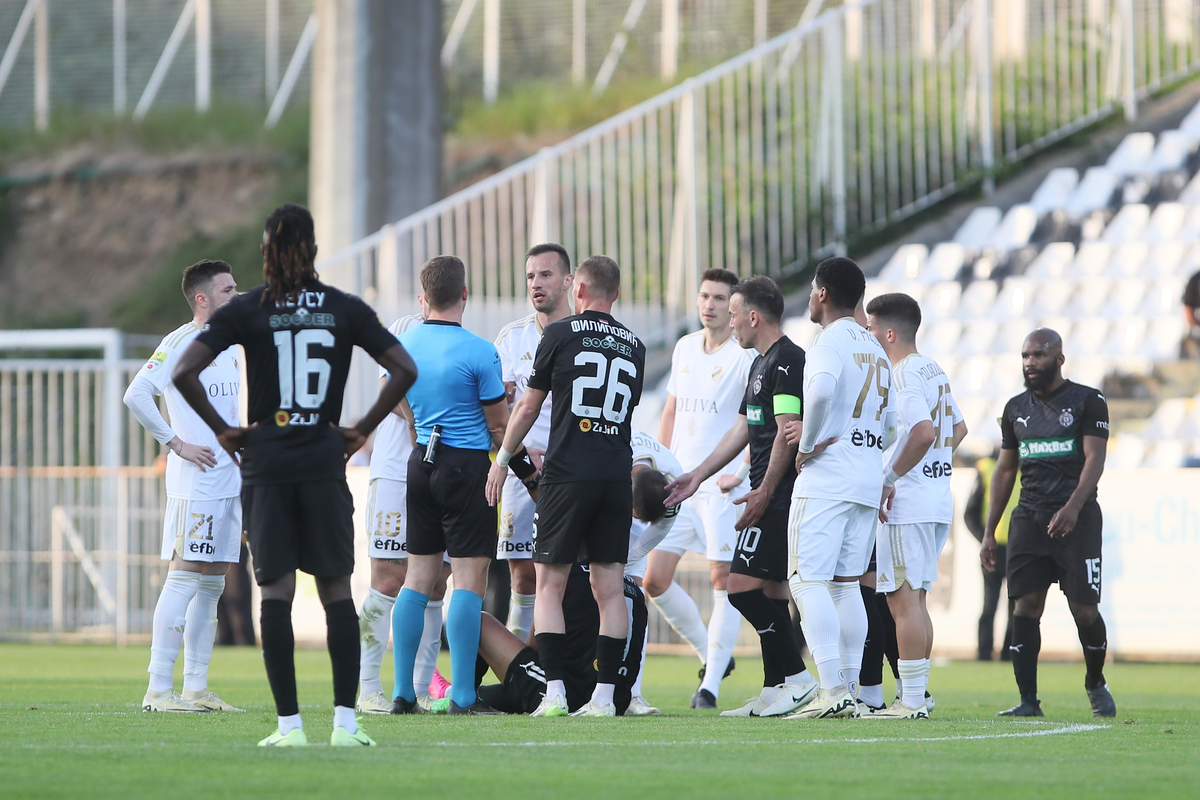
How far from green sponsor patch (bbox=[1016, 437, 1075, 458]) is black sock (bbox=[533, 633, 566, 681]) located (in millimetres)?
2945

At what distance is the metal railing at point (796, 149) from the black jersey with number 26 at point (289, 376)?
1077cm

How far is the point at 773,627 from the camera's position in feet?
28.0

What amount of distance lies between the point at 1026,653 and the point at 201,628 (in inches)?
177

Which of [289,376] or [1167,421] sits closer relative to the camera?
[289,376]

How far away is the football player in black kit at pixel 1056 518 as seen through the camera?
28.5ft

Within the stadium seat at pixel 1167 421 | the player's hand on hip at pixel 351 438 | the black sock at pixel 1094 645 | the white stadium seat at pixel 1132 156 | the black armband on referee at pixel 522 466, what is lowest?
the black sock at pixel 1094 645

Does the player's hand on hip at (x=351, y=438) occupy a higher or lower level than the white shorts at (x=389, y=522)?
higher

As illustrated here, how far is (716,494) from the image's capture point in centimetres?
988

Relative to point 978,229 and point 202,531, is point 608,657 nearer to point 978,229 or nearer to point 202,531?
point 202,531

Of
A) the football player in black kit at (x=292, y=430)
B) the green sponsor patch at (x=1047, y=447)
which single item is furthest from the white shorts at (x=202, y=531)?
the green sponsor patch at (x=1047, y=447)

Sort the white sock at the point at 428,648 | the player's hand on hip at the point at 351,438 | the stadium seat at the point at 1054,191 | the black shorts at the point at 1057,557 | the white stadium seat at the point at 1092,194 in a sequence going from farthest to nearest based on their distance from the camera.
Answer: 1. the stadium seat at the point at 1054,191
2. the white stadium seat at the point at 1092,194
3. the black shorts at the point at 1057,557
4. the white sock at the point at 428,648
5. the player's hand on hip at the point at 351,438

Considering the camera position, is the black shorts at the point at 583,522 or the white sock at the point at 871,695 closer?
the black shorts at the point at 583,522

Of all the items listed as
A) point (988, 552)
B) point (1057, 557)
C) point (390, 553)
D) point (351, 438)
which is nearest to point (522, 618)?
point (390, 553)

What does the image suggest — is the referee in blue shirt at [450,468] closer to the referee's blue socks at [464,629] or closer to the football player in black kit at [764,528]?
the referee's blue socks at [464,629]
